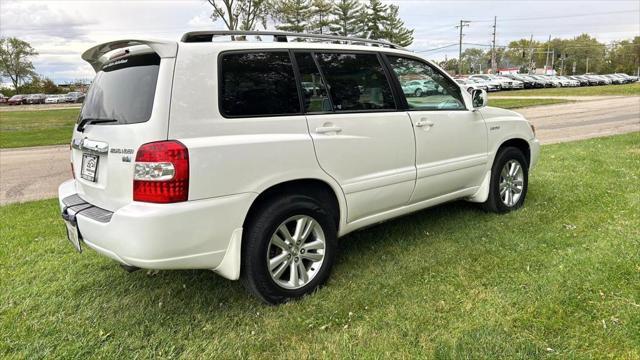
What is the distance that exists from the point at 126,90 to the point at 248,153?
0.93 metres

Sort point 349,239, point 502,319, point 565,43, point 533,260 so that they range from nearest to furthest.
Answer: point 502,319 → point 533,260 → point 349,239 → point 565,43

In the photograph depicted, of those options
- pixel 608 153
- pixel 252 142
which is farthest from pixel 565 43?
pixel 252 142

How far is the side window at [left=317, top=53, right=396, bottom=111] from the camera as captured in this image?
359cm

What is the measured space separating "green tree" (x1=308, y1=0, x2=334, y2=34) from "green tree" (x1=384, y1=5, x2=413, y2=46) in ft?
38.5

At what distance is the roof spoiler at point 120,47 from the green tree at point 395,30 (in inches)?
2323

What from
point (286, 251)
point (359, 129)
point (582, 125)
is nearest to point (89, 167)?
point (286, 251)

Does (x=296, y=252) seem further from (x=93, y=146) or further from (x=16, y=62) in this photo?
(x=16, y=62)

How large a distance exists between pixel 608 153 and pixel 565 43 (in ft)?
401

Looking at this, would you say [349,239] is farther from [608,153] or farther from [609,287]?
[608,153]

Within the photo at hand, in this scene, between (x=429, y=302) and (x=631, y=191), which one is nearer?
(x=429, y=302)

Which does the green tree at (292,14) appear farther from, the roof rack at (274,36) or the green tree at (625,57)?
the green tree at (625,57)

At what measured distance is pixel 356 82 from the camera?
12.3 feet

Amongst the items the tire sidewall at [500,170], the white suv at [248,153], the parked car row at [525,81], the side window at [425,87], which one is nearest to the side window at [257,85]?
the white suv at [248,153]

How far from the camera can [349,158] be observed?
11.6ft
